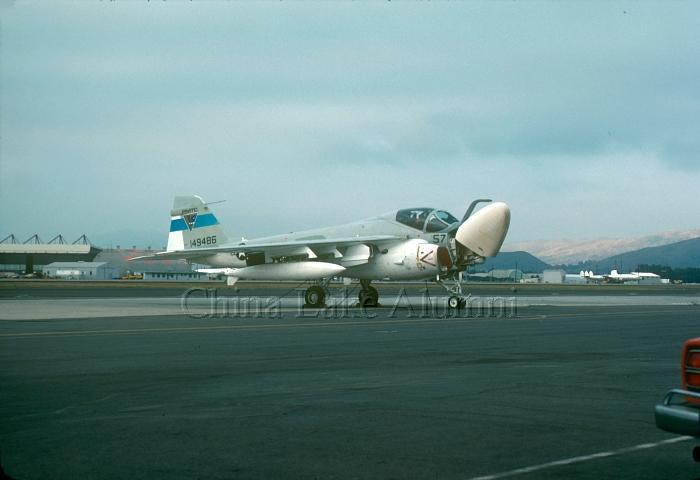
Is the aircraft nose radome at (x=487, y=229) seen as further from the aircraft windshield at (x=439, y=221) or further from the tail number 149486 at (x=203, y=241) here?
the tail number 149486 at (x=203, y=241)

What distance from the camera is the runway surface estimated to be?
557 centimetres

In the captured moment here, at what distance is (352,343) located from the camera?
49.1 ft

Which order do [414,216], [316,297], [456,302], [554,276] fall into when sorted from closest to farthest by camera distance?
[456,302], [414,216], [316,297], [554,276]

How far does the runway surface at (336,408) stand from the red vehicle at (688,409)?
0.63m

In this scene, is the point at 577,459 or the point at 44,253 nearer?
the point at 577,459

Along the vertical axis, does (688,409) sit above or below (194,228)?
below

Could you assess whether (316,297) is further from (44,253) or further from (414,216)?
(44,253)

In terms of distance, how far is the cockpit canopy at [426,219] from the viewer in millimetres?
28078

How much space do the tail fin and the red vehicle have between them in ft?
97.0

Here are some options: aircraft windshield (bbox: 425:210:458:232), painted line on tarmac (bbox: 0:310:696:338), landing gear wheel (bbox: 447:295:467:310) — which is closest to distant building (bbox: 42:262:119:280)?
aircraft windshield (bbox: 425:210:458:232)

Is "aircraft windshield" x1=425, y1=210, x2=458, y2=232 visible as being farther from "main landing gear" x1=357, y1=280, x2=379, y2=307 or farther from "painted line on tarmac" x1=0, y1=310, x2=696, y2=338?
"painted line on tarmac" x1=0, y1=310, x2=696, y2=338

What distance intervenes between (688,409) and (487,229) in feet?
71.5

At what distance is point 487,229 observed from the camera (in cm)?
2636

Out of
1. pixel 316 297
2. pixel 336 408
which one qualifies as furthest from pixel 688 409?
pixel 316 297
